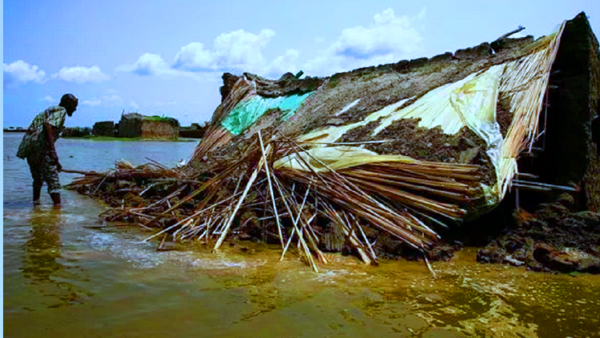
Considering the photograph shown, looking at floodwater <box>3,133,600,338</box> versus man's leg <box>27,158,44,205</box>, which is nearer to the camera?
floodwater <box>3,133,600,338</box>

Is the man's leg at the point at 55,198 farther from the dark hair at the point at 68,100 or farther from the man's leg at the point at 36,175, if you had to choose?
the dark hair at the point at 68,100

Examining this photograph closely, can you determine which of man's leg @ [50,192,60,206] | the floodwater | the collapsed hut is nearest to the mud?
the floodwater

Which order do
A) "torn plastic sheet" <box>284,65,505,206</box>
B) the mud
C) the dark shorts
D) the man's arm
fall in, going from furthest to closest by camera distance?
1. the dark shorts
2. the man's arm
3. "torn plastic sheet" <box>284,65,505,206</box>
4. the mud

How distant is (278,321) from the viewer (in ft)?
10.4

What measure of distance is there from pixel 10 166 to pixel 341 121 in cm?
1026

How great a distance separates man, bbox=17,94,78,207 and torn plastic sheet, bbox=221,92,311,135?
3.13 metres

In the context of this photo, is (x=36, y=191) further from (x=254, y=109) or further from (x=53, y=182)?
(x=254, y=109)

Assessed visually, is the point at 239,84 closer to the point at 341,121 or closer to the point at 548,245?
the point at 341,121

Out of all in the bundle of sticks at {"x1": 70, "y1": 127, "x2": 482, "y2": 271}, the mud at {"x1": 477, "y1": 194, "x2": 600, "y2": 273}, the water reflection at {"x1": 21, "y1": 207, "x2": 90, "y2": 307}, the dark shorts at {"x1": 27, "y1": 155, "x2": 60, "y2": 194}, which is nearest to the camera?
the water reflection at {"x1": 21, "y1": 207, "x2": 90, "y2": 307}

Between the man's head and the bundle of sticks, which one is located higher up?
the man's head

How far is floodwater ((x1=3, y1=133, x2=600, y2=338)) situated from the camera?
310cm

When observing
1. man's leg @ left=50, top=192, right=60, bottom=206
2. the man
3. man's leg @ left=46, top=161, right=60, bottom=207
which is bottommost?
man's leg @ left=50, top=192, right=60, bottom=206

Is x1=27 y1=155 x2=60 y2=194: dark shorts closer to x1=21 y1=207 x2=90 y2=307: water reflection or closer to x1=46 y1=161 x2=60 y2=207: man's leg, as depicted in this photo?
x1=46 y1=161 x2=60 y2=207: man's leg

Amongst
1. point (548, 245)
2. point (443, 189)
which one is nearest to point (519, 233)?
point (548, 245)
